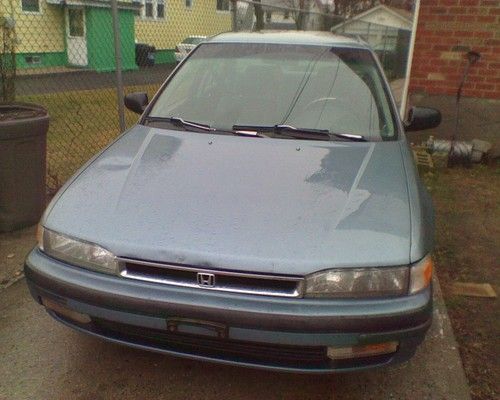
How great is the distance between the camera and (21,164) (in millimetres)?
3967

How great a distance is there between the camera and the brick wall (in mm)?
6195

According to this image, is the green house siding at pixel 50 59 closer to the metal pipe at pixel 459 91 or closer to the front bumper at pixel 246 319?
Result: the metal pipe at pixel 459 91

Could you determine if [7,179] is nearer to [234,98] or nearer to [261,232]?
[234,98]

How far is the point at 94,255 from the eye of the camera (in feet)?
7.13

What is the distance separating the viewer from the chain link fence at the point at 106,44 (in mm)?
7613

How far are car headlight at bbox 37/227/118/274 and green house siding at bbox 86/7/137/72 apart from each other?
20206mm

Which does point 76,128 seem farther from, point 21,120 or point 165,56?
point 165,56

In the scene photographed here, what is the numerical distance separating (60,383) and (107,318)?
63cm

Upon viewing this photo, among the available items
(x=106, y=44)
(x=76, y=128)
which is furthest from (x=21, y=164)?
(x=106, y=44)

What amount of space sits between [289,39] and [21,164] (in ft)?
7.75

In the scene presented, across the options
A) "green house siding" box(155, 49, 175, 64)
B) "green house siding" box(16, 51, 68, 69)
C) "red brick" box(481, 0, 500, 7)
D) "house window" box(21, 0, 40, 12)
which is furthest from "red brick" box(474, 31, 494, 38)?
"green house siding" box(155, 49, 175, 64)

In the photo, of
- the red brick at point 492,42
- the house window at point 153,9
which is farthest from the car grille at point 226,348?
the house window at point 153,9

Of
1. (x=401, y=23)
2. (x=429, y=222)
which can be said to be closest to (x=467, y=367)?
(x=429, y=222)

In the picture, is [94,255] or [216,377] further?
[216,377]
